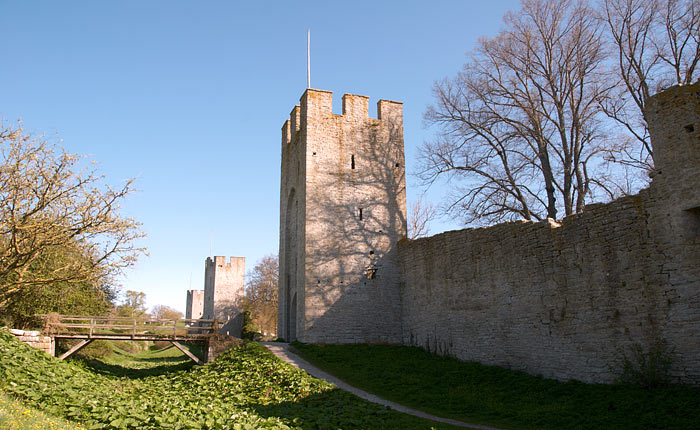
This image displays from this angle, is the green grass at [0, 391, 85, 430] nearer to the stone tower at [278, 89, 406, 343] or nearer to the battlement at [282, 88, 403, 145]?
the stone tower at [278, 89, 406, 343]

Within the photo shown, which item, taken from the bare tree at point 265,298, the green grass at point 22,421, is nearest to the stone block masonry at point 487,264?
the green grass at point 22,421

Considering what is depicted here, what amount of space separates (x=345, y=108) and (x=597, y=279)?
1259cm

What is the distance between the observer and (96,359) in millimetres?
22812

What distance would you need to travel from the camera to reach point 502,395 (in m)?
12.0

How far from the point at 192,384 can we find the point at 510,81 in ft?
47.8

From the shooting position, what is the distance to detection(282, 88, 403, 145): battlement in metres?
21.1

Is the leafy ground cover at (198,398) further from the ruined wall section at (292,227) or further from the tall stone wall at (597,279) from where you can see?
the ruined wall section at (292,227)

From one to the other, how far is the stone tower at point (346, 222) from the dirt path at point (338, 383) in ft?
3.96

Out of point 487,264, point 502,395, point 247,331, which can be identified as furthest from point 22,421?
point 247,331

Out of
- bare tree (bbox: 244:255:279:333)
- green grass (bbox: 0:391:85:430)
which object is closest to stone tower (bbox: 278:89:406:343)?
green grass (bbox: 0:391:85:430)

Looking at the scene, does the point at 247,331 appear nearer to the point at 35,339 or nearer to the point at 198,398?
the point at 35,339

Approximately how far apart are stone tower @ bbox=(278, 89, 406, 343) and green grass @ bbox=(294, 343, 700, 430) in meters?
2.02

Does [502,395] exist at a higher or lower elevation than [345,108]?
lower

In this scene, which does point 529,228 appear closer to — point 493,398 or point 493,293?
point 493,293
